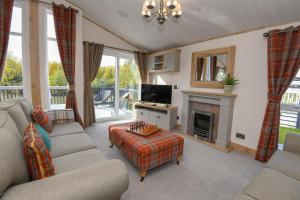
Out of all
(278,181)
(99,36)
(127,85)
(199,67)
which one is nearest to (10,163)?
(278,181)

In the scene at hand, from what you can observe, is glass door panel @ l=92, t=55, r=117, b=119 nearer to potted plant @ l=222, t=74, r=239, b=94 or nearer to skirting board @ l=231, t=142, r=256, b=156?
potted plant @ l=222, t=74, r=239, b=94

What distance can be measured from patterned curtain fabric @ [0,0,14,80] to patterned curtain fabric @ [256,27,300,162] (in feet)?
14.6

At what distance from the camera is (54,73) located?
3479 mm

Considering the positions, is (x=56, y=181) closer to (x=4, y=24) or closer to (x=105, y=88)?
(x=4, y=24)

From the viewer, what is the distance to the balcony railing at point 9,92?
2953 millimetres

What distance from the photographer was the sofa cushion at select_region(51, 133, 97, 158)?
1.65 metres

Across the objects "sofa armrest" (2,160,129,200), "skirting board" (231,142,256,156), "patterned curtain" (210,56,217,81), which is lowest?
"skirting board" (231,142,256,156)

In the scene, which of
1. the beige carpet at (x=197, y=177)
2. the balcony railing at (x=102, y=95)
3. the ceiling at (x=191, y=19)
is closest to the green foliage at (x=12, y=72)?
the balcony railing at (x=102, y=95)

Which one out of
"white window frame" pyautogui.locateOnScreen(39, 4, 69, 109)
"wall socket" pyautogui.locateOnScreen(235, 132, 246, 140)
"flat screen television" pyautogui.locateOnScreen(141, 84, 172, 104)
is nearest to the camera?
"wall socket" pyautogui.locateOnScreen(235, 132, 246, 140)

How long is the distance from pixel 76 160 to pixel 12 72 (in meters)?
2.77

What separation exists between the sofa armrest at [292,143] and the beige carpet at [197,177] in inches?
23.0

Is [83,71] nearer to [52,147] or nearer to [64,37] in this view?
[64,37]

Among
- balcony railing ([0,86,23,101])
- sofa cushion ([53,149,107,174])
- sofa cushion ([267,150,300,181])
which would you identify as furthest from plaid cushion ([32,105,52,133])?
sofa cushion ([267,150,300,181])

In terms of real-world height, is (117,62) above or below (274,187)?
above
